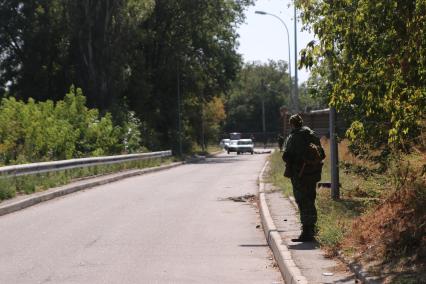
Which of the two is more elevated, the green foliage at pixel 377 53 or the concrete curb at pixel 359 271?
the green foliage at pixel 377 53

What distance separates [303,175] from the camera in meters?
9.71

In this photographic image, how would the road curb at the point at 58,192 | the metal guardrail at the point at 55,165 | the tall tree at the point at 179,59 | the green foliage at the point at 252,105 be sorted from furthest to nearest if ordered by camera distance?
1. the green foliage at the point at 252,105
2. the tall tree at the point at 179,59
3. the metal guardrail at the point at 55,165
4. the road curb at the point at 58,192

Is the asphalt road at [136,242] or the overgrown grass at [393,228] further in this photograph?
the asphalt road at [136,242]

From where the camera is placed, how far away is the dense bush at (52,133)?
86.2 ft

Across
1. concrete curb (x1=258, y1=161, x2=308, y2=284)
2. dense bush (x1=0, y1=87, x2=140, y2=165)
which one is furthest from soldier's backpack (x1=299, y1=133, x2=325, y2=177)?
dense bush (x1=0, y1=87, x2=140, y2=165)

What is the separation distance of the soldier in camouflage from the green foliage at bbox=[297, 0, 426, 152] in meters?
0.82

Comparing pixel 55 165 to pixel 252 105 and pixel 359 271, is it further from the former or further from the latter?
pixel 252 105

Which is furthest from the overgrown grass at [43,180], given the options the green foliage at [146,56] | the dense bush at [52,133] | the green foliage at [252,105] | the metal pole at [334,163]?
the green foliage at [252,105]

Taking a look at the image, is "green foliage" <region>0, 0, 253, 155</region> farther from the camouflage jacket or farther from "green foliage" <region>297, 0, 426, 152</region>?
"green foliage" <region>297, 0, 426, 152</region>

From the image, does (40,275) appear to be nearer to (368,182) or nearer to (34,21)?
(368,182)

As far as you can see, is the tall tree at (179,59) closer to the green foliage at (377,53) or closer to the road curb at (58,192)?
the road curb at (58,192)

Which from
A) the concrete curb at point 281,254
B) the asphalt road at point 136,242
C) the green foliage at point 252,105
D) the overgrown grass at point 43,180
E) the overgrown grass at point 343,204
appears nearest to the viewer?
the concrete curb at point 281,254

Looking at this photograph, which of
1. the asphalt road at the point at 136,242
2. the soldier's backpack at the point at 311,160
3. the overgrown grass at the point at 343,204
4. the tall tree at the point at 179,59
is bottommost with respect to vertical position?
the asphalt road at the point at 136,242

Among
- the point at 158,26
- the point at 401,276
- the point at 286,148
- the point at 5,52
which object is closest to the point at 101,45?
the point at 158,26
